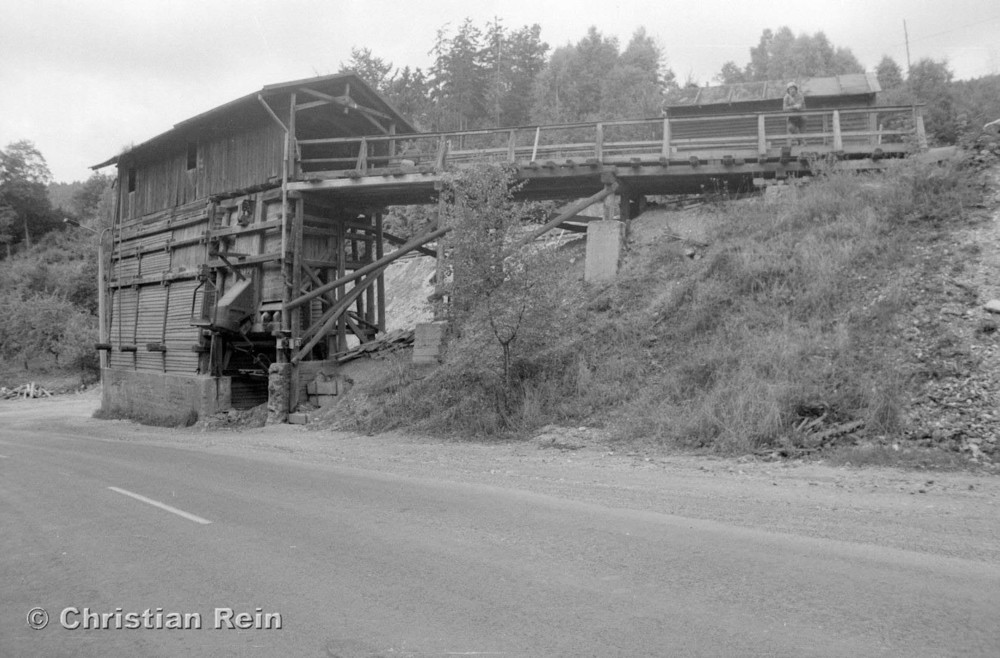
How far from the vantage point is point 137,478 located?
992cm

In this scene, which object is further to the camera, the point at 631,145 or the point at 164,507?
the point at 631,145

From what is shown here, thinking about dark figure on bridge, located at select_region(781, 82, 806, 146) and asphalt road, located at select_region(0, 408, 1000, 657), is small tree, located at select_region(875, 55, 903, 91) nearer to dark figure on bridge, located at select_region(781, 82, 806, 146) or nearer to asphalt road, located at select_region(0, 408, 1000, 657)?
dark figure on bridge, located at select_region(781, 82, 806, 146)

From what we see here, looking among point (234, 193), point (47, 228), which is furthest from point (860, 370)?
point (47, 228)

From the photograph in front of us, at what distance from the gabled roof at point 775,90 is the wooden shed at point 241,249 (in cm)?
1559

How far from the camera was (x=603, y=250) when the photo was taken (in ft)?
55.4

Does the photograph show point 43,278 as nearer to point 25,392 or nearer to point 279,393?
point 25,392

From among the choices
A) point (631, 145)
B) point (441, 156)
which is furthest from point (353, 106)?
point (631, 145)

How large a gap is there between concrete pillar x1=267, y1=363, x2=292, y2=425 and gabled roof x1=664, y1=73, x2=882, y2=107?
21.0 metres

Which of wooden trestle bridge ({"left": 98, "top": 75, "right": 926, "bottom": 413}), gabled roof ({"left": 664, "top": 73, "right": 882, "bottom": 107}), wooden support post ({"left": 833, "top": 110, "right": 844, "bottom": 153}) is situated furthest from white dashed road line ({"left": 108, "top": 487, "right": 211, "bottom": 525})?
gabled roof ({"left": 664, "top": 73, "right": 882, "bottom": 107})

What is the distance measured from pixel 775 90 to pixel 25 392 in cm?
4321

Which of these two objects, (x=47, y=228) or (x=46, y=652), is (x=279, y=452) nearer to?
(x=46, y=652)

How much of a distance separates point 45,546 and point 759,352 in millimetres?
9899

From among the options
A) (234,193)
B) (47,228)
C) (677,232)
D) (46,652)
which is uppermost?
(47,228)

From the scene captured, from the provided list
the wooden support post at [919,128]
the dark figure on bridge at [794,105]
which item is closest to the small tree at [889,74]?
the dark figure on bridge at [794,105]
